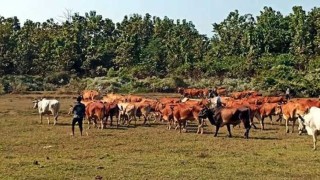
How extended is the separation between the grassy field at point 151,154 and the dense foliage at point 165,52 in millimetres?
36101

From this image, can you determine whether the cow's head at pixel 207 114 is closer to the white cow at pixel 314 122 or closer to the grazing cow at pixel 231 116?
the grazing cow at pixel 231 116

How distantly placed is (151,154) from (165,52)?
61660 mm

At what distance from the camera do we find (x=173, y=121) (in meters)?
25.8

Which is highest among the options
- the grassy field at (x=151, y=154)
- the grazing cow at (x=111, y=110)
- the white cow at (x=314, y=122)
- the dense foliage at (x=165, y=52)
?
the dense foliage at (x=165, y=52)

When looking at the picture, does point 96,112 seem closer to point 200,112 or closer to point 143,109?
point 143,109

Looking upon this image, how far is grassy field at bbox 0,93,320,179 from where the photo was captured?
1367cm

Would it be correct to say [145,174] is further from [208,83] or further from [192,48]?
[192,48]

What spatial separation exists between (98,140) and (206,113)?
5.28m

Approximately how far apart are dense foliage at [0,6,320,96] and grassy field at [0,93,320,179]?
36101 mm

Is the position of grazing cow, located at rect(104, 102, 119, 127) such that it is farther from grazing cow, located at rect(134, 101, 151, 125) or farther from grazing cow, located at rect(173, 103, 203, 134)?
grazing cow, located at rect(173, 103, 203, 134)

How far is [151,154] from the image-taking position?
1706cm

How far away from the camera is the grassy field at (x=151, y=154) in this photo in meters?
13.7

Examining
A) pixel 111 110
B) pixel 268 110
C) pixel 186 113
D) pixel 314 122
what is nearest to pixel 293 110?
pixel 268 110

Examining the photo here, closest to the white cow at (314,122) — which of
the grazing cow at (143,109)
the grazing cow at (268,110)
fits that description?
the grazing cow at (268,110)
